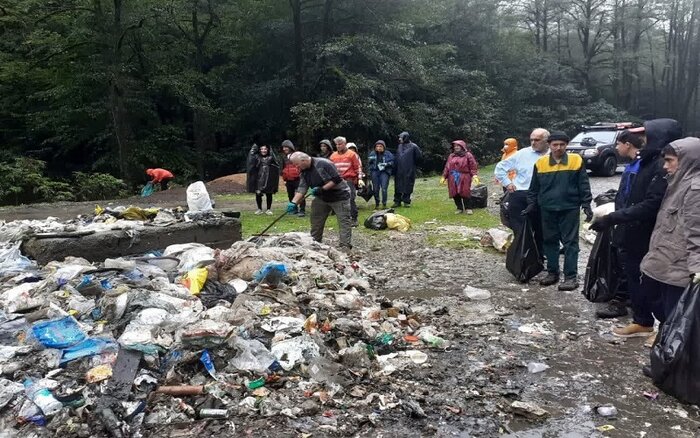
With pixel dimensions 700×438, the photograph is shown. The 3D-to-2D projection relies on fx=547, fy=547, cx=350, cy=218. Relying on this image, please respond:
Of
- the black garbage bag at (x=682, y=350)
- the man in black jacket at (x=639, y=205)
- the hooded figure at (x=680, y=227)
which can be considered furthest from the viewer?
the man in black jacket at (x=639, y=205)

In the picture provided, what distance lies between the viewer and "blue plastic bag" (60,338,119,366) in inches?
165

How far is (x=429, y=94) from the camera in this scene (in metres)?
27.0

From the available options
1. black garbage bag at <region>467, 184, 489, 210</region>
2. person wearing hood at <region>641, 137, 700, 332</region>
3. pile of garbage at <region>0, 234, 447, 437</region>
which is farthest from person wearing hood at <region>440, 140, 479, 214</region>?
person wearing hood at <region>641, 137, 700, 332</region>

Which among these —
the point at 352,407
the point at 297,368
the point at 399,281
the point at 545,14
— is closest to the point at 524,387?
the point at 352,407

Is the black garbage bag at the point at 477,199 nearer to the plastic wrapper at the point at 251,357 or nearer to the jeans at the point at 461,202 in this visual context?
the jeans at the point at 461,202

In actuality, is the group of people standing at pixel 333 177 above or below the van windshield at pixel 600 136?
below

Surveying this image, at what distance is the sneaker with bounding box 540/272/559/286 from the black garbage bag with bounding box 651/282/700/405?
9.63 feet

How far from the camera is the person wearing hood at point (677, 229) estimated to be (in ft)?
12.5

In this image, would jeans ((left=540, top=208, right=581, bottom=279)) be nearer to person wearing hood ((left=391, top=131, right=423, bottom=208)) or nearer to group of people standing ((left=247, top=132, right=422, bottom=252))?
group of people standing ((left=247, top=132, right=422, bottom=252))

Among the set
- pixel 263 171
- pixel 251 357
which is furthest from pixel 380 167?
pixel 251 357

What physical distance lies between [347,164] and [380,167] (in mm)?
1934

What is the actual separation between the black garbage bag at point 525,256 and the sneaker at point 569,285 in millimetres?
408

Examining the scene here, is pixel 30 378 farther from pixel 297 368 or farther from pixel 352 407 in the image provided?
pixel 352 407

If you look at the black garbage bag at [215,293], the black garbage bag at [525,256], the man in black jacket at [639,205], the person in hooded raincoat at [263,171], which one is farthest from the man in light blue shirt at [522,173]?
the person in hooded raincoat at [263,171]
